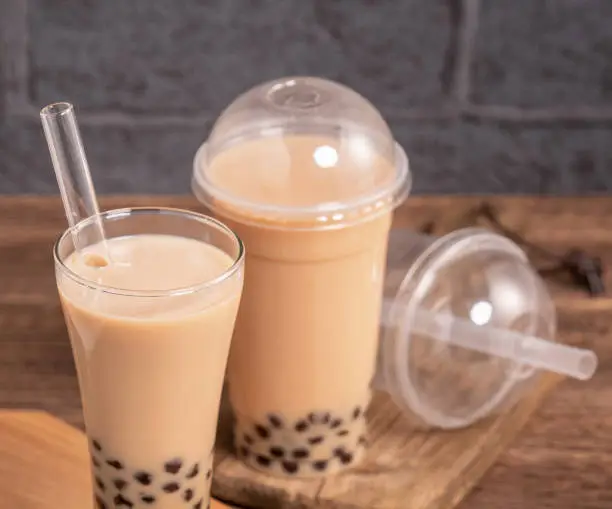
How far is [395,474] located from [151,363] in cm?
27

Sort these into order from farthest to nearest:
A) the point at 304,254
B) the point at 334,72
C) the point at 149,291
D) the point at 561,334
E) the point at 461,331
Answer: the point at 334,72, the point at 561,334, the point at 461,331, the point at 304,254, the point at 149,291

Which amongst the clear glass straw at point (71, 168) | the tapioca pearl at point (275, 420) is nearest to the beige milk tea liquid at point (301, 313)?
the tapioca pearl at point (275, 420)

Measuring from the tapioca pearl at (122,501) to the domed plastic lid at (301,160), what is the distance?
8.5 inches

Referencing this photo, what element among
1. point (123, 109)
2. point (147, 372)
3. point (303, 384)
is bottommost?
point (123, 109)

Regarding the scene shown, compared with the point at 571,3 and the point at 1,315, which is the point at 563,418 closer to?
the point at 1,315

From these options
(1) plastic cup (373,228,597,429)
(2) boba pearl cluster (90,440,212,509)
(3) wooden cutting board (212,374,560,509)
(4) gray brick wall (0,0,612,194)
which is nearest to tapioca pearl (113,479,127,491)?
(2) boba pearl cluster (90,440,212,509)

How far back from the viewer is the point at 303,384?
0.82m

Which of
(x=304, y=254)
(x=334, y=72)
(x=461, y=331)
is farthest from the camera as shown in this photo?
(x=334, y=72)

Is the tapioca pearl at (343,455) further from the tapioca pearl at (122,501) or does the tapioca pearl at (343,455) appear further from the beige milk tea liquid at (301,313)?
the tapioca pearl at (122,501)

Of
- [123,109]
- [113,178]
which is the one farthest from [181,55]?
[113,178]

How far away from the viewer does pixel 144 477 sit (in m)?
0.71

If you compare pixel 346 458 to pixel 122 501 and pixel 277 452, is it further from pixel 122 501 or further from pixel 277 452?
pixel 122 501

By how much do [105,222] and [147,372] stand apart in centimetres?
12

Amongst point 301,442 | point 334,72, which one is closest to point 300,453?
point 301,442
